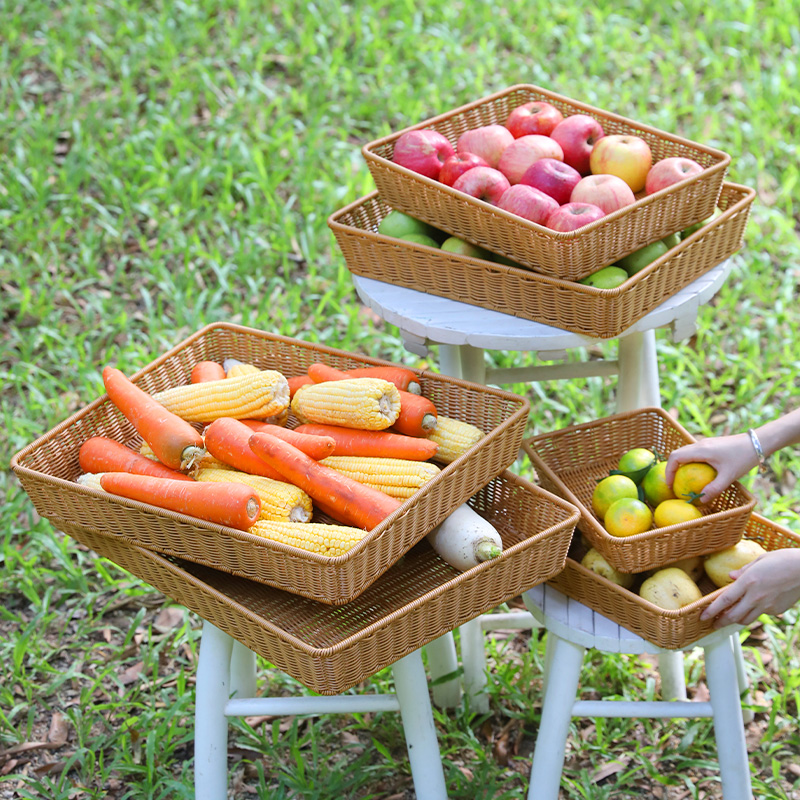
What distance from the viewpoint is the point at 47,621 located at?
2.72m

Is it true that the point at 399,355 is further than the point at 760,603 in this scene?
Yes

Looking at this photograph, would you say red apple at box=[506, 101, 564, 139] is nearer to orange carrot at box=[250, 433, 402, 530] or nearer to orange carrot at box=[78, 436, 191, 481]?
orange carrot at box=[250, 433, 402, 530]

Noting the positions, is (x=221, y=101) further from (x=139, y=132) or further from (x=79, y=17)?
A: (x=79, y=17)

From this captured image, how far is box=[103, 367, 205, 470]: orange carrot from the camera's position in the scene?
1.88m

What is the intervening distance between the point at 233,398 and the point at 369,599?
0.49 m

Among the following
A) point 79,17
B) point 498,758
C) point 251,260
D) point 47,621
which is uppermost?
point 79,17

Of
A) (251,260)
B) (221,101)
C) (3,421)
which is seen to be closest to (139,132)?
(221,101)

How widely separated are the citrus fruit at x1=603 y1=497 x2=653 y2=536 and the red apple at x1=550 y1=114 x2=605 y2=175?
79cm

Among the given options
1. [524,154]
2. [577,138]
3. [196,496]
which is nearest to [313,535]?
[196,496]

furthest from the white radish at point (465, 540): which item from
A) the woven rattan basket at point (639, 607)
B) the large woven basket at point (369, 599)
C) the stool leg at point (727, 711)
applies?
the stool leg at point (727, 711)

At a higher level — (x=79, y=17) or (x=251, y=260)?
(x=79, y=17)

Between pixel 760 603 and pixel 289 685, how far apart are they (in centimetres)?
126

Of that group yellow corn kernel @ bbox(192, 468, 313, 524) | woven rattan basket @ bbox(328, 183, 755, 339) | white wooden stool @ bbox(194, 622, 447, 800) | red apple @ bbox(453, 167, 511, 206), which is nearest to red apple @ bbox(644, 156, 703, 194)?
woven rattan basket @ bbox(328, 183, 755, 339)

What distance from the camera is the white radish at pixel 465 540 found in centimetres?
177
